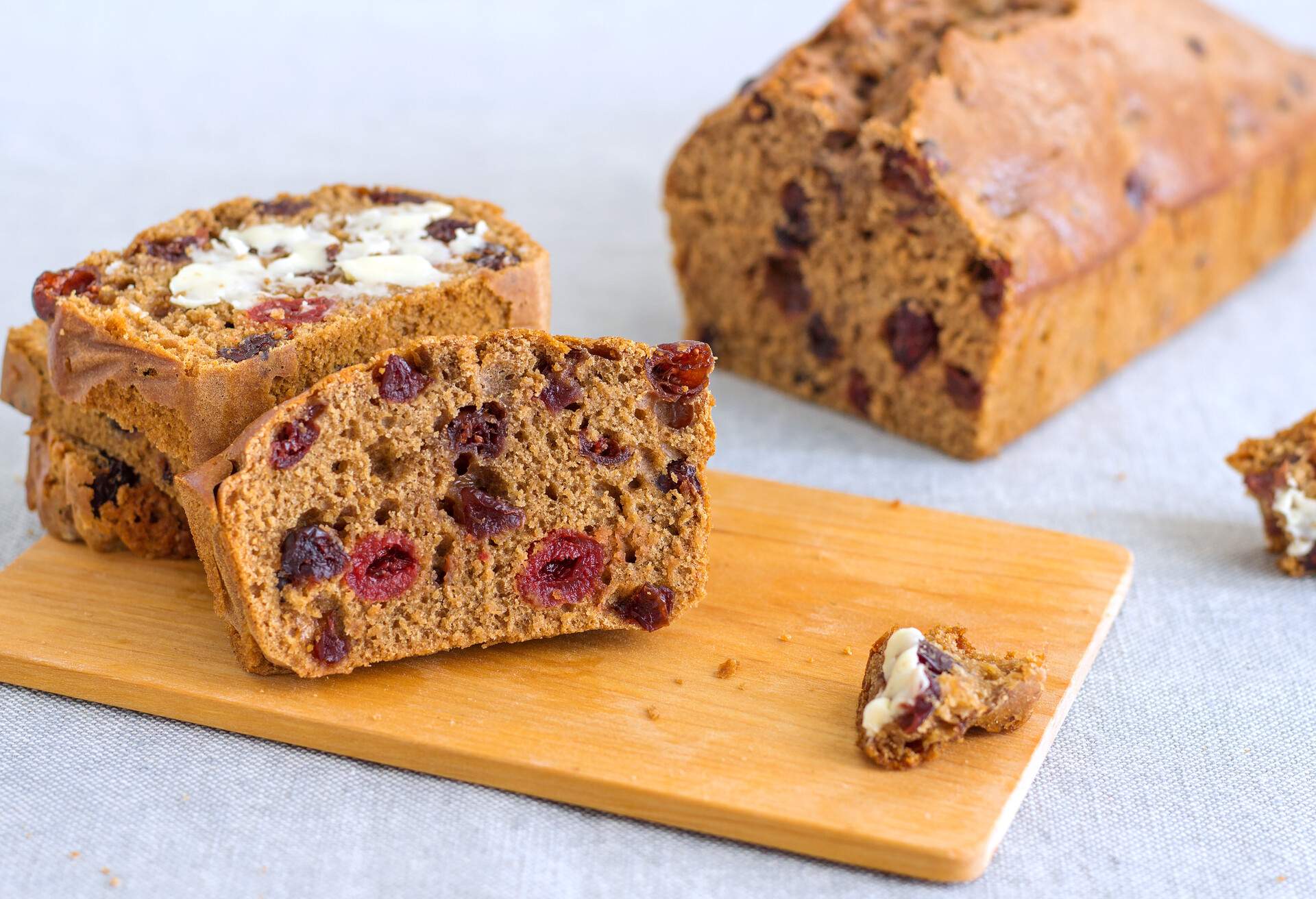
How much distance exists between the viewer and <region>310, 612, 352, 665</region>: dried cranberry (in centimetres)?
301

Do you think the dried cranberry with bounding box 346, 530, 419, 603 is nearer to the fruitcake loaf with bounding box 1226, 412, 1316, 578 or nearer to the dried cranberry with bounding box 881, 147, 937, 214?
the dried cranberry with bounding box 881, 147, 937, 214

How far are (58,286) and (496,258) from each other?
3.03ft

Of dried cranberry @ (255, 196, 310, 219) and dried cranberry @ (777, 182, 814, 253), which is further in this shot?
dried cranberry @ (777, 182, 814, 253)

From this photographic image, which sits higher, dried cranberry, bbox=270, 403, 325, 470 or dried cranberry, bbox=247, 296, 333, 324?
dried cranberry, bbox=247, 296, 333, 324

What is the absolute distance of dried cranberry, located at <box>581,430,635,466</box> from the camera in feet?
10.1

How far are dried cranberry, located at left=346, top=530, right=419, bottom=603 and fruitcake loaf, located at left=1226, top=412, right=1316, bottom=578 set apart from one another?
2026mm

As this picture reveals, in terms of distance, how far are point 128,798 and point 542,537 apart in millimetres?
915

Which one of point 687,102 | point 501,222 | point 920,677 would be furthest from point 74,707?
point 687,102

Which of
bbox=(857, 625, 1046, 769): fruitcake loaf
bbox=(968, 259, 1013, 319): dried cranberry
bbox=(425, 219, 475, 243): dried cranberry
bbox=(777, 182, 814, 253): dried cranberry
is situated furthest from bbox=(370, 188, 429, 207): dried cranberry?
bbox=(857, 625, 1046, 769): fruitcake loaf

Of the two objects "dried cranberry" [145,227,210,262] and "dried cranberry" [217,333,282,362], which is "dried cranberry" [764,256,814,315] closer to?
"dried cranberry" [145,227,210,262]

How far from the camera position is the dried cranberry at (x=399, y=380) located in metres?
2.92

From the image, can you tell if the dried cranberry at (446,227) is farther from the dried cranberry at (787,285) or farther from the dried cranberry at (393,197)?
the dried cranberry at (787,285)

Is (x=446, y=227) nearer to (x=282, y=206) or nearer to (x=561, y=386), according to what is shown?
(x=282, y=206)

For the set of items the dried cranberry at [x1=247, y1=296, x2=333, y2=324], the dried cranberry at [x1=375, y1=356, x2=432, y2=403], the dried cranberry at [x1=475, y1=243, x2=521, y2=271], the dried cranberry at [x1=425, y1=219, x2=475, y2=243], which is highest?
the dried cranberry at [x1=425, y1=219, x2=475, y2=243]
